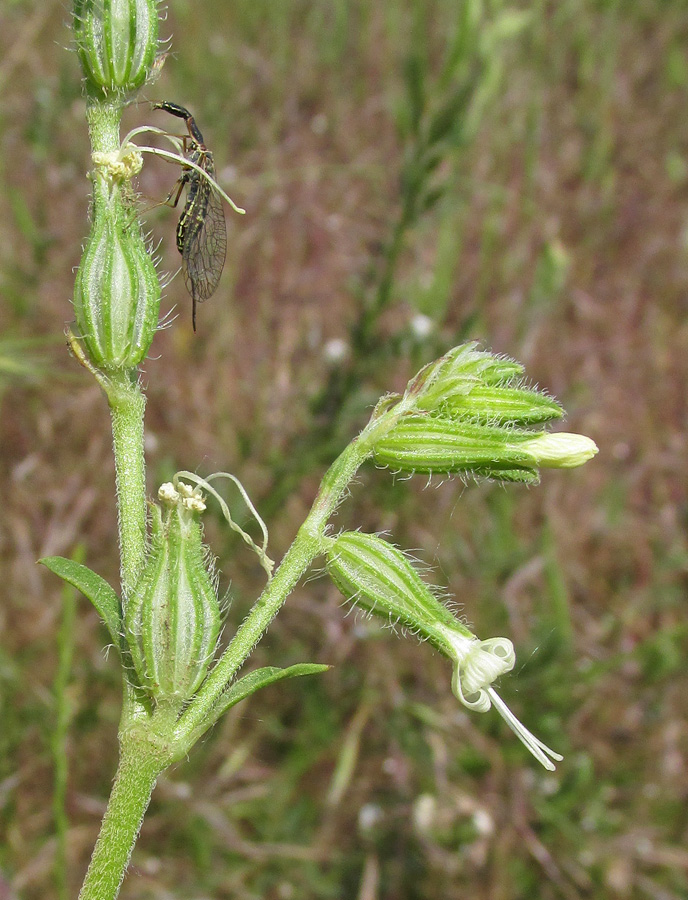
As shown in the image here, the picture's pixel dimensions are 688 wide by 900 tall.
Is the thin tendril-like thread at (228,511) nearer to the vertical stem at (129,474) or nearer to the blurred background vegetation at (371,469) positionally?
the vertical stem at (129,474)

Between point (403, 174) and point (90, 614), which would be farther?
point (90, 614)

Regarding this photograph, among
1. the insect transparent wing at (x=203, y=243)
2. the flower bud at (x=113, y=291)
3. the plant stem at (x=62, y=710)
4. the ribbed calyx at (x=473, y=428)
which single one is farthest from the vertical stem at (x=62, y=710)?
Result: the ribbed calyx at (x=473, y=428)

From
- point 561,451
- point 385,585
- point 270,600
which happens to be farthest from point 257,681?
point 561,451

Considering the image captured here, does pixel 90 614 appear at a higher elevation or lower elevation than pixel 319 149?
lower

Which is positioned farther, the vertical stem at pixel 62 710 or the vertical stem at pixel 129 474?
the vertical stem at pixel 62 710

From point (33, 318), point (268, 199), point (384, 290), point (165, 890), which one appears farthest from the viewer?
point (268, 199)

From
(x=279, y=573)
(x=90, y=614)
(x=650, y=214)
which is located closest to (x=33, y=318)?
(x=90, y=614)

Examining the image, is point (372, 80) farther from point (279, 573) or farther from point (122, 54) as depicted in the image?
point (279, 573)
